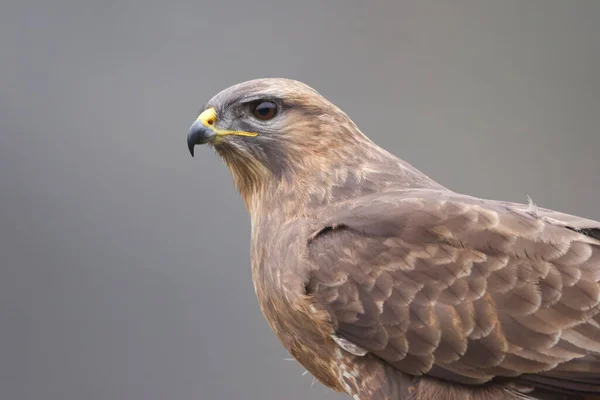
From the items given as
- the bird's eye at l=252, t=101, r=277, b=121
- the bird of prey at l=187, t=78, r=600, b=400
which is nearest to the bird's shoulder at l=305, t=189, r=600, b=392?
the bird of prey at l=187, t=78, r=600, b=400

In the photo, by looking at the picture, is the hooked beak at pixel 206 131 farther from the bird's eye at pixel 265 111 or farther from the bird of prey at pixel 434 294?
the bird of prey at pixel 434 294

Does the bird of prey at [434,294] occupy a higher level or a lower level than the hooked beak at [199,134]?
lower

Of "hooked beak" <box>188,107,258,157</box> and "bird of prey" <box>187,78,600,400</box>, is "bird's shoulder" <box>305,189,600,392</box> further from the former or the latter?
"hooked beak" <box>188,107,258,157</box>

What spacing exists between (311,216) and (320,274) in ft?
0.67

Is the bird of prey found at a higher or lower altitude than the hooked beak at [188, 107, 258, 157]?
lower

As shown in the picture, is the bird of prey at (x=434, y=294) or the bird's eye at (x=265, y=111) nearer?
the bird of prey at (x=434, y=294)

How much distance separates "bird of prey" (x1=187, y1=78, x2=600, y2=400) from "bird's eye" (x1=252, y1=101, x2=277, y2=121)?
0.26 metres

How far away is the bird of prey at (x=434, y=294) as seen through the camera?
1445 millimetres

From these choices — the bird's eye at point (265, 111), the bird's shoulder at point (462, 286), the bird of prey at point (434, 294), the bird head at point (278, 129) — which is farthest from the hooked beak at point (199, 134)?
the bird's shoulder at point (462, 286)

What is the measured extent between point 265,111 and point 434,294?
2.14 ft

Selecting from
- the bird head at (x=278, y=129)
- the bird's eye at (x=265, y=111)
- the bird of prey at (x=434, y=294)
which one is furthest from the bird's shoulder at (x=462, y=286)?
the bird's eye at (x=265, y=111)

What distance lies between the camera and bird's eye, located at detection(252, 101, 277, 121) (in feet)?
6.18

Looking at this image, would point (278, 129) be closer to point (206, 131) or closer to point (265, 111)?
point (265, 111)

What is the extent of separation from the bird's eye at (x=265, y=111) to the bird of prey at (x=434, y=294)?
0.26 metres
